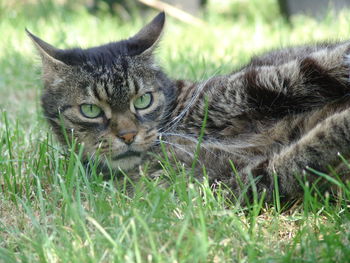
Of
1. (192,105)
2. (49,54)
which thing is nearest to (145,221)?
(192,105)

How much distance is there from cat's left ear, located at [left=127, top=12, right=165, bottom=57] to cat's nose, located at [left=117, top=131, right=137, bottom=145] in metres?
0.45

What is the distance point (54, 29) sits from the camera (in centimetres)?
579

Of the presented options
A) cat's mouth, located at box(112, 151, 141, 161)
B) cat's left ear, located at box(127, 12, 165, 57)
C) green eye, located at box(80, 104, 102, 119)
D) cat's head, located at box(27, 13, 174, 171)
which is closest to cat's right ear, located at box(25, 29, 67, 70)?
cat's head, located at box(27, 13, 174, 171)

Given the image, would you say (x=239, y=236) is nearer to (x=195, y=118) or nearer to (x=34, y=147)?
(x=195, y=118)

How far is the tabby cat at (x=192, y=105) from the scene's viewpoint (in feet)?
7.36

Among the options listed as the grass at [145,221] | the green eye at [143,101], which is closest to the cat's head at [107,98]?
the green eye at [143,101]

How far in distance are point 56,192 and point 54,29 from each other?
165 inches

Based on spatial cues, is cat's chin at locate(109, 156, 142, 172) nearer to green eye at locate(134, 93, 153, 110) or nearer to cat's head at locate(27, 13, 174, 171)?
cat's head at locate(27, 13, 174, 171)

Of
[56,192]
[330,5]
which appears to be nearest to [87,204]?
[56,192]

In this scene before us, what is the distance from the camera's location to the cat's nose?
2.30m

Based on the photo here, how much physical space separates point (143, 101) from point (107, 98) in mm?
199

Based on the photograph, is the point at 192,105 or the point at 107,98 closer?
the point at 107,98

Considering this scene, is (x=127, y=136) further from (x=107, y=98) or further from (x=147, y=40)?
(x=147, y=40)

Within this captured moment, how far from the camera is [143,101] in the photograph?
2.47 m
